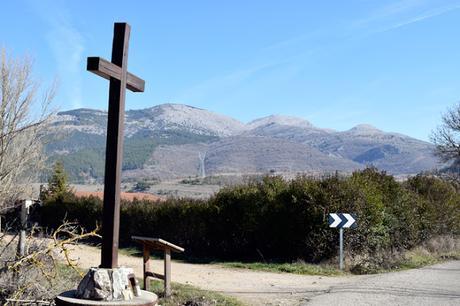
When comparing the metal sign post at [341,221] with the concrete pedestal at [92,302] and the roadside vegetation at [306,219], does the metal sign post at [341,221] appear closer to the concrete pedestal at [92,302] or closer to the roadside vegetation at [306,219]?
the roadside vegetation at [306,219]

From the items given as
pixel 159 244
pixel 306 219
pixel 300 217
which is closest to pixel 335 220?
pixel 306 219

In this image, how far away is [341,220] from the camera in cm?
1608

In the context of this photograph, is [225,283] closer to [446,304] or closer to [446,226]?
[446,304]

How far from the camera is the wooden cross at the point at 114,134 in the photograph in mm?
5254

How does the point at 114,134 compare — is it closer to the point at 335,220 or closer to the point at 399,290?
the point at 399,290

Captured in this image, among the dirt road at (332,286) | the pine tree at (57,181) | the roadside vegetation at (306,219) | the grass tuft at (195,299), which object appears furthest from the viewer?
the pine tree at (57,181)

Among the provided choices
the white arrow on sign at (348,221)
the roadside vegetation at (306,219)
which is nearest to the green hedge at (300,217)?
the roadside vegetation at (306,219)

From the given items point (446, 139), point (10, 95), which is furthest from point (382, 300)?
point (446, 139)

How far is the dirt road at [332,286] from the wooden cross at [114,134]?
5714mm

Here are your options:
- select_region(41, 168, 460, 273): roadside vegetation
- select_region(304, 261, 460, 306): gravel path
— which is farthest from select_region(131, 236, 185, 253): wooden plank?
select_region(41, 168, 460, 273): roadside vegetation

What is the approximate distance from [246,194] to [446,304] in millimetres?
11061

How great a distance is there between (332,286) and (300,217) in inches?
219

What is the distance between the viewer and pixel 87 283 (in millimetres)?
5082

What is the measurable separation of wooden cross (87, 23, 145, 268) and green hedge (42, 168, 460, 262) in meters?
12.6
